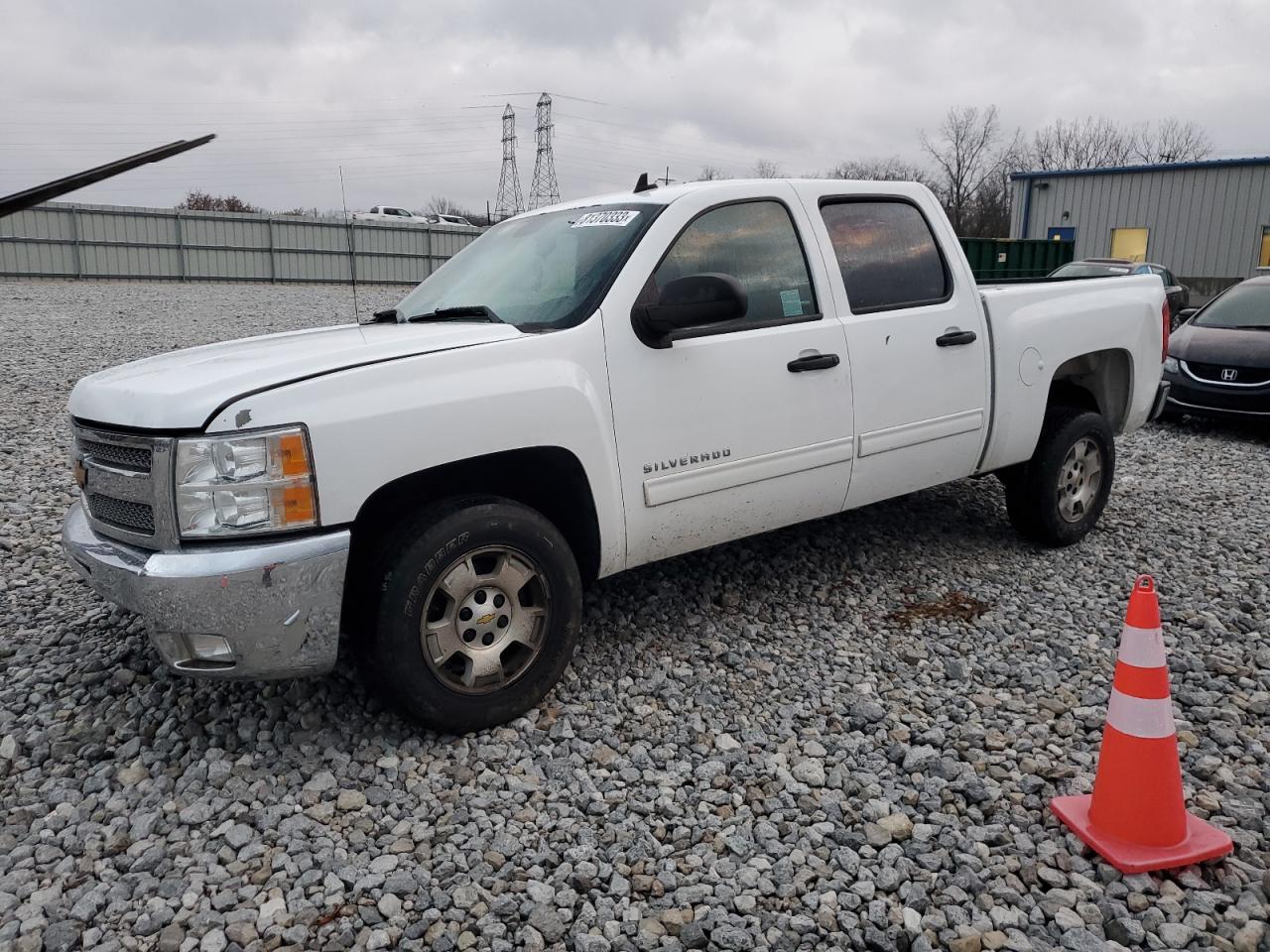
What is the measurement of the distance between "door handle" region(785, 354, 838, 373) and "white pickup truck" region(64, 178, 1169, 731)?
1 centimetres

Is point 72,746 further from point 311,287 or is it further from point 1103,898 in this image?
point 311,287

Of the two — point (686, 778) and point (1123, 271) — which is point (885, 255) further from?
point (1123, 271)

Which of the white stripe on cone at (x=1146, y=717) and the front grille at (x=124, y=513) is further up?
the front grille at (x=124, y=513)

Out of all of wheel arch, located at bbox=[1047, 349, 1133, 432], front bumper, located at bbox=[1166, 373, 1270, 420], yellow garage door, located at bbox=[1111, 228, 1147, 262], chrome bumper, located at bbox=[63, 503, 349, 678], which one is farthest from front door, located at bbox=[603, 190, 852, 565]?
yellow garage door, located at bbox=[1111, 228, 1147, 262]

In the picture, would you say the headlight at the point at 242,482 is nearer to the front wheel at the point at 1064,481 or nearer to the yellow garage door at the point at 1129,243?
the front wheel at the point at 1064,481

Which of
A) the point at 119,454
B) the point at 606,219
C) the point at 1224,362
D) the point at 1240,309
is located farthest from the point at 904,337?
the point at 1240,309

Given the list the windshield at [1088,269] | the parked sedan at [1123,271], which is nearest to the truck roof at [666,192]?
the parked sedan at [1123,271]

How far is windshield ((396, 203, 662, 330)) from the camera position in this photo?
381cm

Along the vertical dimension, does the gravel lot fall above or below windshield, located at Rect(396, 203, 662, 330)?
below

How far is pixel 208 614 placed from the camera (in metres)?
2.97

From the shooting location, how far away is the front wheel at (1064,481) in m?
5.33

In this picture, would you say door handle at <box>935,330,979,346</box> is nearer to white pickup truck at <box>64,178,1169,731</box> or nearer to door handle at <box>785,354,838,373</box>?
white pickup truck at <box>64,178,1169,731</box>

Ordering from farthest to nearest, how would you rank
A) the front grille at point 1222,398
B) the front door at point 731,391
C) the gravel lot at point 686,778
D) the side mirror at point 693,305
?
the front grille at point 1222,398, the front door at point 731,391, the side mirror at point 693,305, the gravel lot at point 686,778

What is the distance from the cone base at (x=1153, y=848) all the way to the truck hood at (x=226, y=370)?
2465mm
